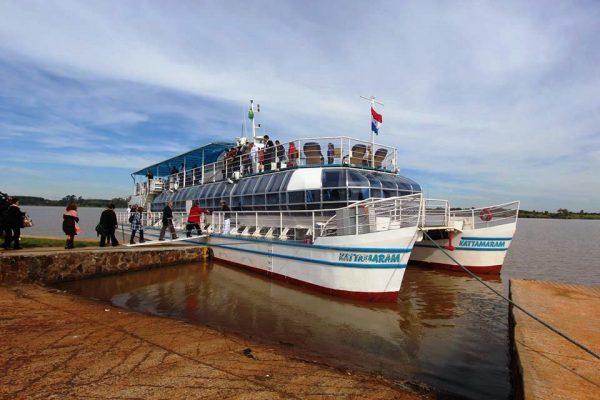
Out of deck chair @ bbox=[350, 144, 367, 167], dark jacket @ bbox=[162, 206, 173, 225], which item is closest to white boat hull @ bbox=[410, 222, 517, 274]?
deck chair @ bbox=[350, 144, 367, 167]

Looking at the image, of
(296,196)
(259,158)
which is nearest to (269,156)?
(259,158)

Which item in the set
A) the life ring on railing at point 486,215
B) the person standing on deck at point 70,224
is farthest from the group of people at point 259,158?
the life ring on railing at point 486,215

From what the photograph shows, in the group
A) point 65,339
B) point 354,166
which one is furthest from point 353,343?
point 354,166

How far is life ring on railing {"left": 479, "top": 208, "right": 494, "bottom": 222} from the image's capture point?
15.9 metres

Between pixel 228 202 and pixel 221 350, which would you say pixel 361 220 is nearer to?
pixel 221 350

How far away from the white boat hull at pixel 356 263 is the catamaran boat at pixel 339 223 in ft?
0.10

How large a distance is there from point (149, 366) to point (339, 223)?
293 inches

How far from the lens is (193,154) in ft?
85.6

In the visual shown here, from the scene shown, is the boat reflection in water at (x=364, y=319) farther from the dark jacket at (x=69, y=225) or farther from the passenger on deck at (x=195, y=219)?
the passenger on deck at (x=195, y=219)

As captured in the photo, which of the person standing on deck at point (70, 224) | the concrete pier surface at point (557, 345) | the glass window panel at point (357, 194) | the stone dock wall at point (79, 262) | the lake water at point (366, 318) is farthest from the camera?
the person standing on deck at point (70, 224)

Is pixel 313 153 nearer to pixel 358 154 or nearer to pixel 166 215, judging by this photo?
pixel 358 154

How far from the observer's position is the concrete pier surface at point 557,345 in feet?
14.3

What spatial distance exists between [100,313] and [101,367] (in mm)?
3549

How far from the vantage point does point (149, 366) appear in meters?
5.18
